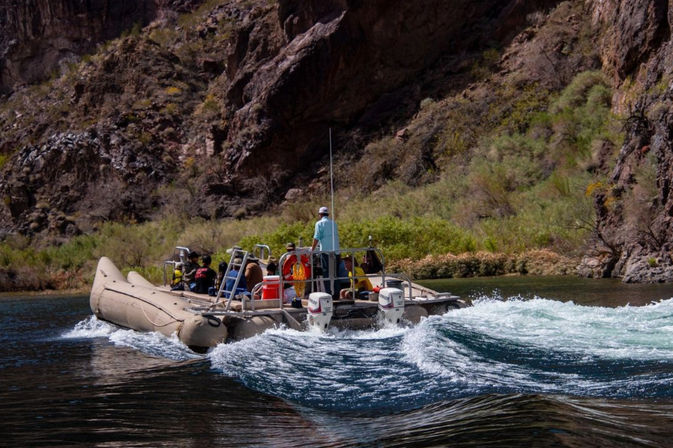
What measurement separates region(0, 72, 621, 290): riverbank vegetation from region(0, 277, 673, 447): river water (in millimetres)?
A: 13589

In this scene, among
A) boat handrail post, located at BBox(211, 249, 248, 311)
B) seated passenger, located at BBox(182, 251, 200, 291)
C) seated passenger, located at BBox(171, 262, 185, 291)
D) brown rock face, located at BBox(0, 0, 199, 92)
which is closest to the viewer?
boat handrail post, located at BBox(211, 249, 248, 311)

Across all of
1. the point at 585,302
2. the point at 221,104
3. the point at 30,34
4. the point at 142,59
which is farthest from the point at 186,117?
the point at 585,302

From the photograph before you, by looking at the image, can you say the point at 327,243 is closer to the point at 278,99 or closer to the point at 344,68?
the point at 278,99

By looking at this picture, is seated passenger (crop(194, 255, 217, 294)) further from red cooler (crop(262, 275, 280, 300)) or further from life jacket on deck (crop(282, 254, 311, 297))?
red cooler (crop(262, 275, 280, 300))

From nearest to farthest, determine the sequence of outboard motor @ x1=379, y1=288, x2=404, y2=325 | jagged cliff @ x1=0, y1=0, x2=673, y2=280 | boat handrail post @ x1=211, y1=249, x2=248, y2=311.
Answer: outboard motor @ x1=379, y1=288, x2=404, y2=325 → boat handrail post @ x1=211, y1=249, x2=248, y2=311 → jagged cliff @ x1=0, y1=0, x2=673, y2=280

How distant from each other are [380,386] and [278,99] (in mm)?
39915

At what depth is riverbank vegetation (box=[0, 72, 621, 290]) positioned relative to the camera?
25344mm

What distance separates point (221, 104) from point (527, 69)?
22.6 metres

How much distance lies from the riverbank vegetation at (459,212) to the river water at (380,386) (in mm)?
13589

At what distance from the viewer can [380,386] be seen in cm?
709

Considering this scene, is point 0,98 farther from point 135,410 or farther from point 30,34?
point 135,410

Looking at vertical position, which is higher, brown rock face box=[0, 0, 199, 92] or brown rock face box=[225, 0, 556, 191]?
brown rock face box=[0, 0, 199, 92]

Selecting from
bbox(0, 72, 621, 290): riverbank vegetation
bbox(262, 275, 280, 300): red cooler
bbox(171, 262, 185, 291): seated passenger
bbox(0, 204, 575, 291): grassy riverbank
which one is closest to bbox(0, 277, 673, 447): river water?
bbox(262, 275, 280, 300): red cooler

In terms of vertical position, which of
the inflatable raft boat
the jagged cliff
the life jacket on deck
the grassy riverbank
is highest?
the jagged cliff
